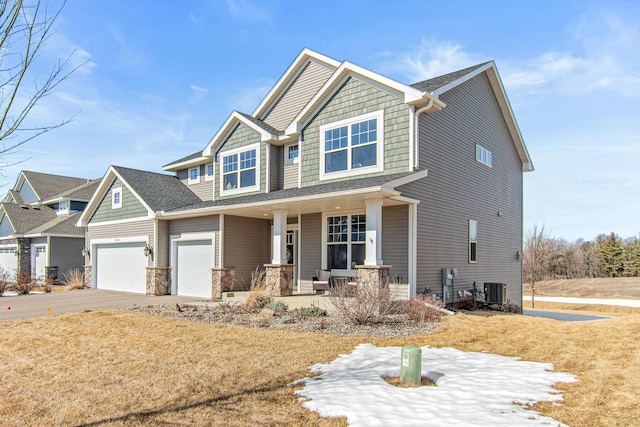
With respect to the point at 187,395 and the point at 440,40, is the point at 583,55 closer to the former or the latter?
the point at 440,40

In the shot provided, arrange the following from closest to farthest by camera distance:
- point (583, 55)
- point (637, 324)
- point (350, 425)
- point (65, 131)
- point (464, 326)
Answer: point (350, 425) → point (65, 131) → point (637, 324) → point (464, 326) → point (583, 55)

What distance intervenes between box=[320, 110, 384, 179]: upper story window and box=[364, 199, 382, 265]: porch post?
1.69 meters

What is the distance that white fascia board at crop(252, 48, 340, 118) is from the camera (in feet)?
51.0

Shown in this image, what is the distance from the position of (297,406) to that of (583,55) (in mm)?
13715

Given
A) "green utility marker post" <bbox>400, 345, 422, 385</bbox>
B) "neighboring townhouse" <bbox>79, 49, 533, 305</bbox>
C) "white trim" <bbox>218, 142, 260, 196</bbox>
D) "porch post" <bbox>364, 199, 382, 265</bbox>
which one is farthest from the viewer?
"white trim" <bbox>218, 142, 260, 196</bbox>

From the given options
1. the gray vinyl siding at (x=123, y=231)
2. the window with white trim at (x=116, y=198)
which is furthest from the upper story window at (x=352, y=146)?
the window with white trim at (x=116, y=198)

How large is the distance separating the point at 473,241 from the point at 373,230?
18.3 feet

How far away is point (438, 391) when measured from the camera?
5.02 meters

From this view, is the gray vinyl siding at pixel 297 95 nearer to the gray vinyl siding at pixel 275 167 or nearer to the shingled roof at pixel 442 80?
the gray vinyl siding at pixel 275 167

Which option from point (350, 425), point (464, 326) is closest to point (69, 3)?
point (350, 425)

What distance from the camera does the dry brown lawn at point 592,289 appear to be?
2795 centimetres

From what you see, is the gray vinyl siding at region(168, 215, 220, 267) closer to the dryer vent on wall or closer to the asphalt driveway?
the asphalt driveway

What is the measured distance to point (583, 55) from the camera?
12820 millimetres

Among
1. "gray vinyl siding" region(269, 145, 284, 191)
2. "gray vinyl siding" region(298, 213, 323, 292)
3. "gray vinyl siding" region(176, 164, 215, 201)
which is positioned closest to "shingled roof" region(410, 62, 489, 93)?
"gray vinyl siding" region(298, 213, 323, 292)
